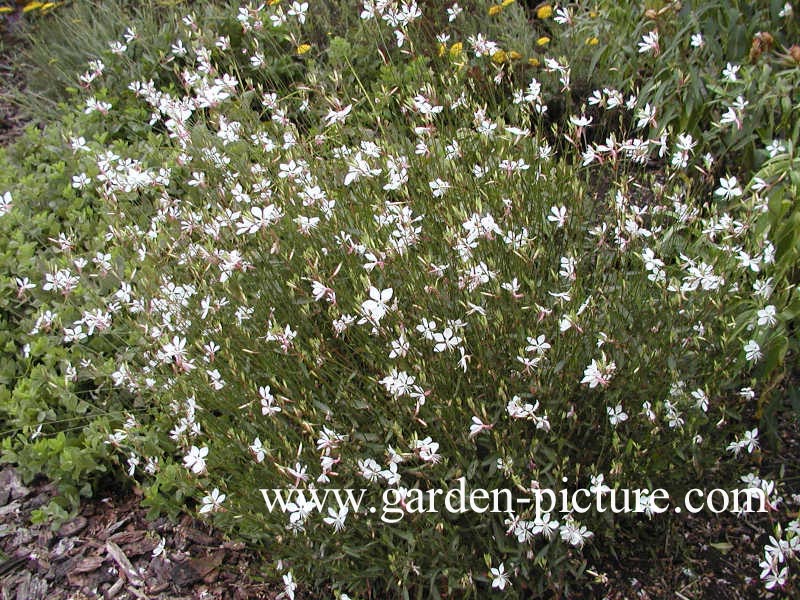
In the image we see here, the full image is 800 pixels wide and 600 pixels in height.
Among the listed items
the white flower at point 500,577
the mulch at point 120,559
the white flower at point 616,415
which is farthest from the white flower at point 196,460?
the white flower at point 616,415

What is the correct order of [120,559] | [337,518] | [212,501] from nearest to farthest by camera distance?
[337,518] → [212,501] → [120,559]

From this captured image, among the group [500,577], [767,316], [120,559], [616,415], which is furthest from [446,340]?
[120,559]

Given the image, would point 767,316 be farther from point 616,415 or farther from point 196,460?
Result: point 196,460

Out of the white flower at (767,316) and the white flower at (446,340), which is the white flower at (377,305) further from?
the white flower at (767,316)

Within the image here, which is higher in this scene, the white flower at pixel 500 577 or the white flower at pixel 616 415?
the white flower at pixel 616 415

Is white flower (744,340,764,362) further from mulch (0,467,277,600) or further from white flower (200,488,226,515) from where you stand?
mulch (0,467,277,600)

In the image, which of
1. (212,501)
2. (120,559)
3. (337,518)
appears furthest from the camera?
(120,559)

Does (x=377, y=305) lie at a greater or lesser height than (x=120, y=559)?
greater

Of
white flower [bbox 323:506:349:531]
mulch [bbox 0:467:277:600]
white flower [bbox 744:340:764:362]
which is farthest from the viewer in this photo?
mulch [bbox 0:467:277:600]

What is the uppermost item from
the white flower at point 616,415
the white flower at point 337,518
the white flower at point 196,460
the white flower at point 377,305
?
the white flower at point 377,305

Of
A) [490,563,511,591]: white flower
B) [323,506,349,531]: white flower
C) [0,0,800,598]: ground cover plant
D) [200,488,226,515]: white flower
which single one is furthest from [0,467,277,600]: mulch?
[490,563,511,591]: white flower
